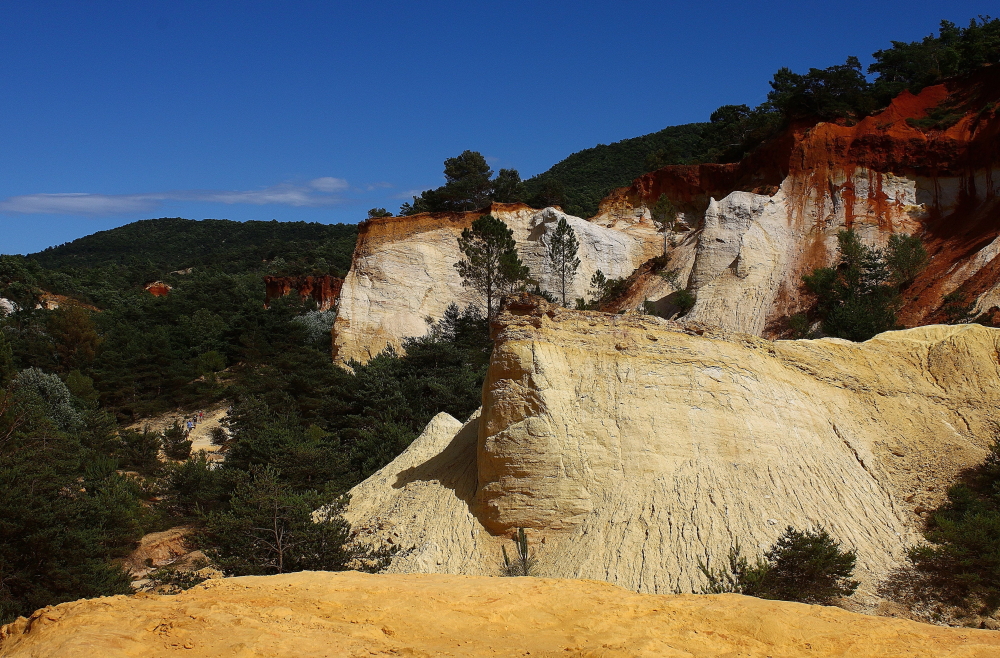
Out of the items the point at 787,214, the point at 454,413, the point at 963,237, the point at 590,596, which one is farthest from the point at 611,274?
the point at 590,596

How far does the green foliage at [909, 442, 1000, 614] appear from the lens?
36.1 feet

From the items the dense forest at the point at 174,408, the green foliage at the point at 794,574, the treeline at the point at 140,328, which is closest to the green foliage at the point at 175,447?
the dense forest at the point at 174,408

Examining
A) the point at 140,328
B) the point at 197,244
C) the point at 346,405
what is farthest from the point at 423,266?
the point at 197,244

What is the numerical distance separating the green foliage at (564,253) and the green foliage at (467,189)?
16.9 m

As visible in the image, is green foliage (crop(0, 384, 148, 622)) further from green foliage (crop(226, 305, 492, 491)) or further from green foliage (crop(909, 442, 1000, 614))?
green foliage (crop(909, 442, 1000, 614))

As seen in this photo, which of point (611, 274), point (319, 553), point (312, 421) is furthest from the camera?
point (611, 274)

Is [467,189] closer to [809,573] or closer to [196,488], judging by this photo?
[196,488]

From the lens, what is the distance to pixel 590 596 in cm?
736

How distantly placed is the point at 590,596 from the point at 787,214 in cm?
3645

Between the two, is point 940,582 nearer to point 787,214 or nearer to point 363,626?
point 363,626

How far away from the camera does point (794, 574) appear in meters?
10.9

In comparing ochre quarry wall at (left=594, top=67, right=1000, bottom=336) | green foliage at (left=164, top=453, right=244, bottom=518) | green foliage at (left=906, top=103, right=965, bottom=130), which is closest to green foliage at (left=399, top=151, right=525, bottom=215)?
ochre quarry wall at (left=594, top=67, right=1000, bottom=336)

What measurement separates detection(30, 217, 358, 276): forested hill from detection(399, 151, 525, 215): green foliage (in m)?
36.2

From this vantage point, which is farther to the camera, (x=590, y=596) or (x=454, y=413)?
(x=454, y=413)
